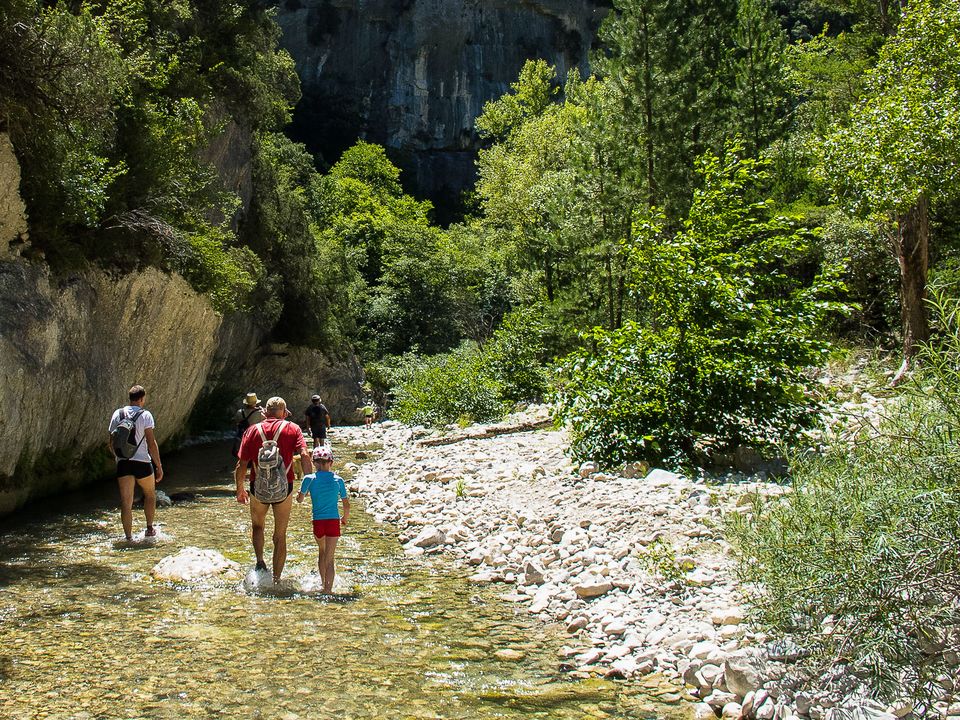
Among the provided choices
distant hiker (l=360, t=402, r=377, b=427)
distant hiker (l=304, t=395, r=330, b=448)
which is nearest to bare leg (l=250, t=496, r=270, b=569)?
distant hiker (l=304, t=395, r=330, b=448)

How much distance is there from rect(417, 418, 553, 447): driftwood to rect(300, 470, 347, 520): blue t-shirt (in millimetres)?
10449

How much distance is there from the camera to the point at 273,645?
5660 millimetres

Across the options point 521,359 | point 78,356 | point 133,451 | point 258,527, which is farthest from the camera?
point 521,359

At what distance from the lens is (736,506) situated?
748 cm

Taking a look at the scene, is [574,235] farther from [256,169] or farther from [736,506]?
[736,506]

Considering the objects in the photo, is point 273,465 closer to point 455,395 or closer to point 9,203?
point 9,203

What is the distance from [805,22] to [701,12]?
119 ft

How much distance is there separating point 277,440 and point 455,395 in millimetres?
15839

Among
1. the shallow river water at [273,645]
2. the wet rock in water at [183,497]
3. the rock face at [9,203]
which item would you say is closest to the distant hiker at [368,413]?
the wet rock in water at [183,497]

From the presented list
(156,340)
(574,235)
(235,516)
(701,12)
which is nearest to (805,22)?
(701,12)

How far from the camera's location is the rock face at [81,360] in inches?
408

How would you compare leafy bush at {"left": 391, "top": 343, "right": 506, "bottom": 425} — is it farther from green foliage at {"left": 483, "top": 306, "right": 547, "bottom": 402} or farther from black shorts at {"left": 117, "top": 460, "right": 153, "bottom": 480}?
black shorts at {"left": 117, "top": 460, "right": 153, "bottom": 480}

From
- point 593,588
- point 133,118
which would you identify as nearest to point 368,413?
point 133,118

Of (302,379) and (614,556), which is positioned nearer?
(614,556)
